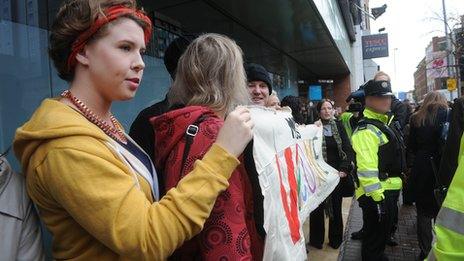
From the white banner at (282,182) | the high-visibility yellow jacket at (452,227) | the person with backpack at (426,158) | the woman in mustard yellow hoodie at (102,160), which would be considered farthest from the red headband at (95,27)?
the person with backpack at (426,158)

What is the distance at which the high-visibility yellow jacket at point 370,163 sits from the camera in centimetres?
390

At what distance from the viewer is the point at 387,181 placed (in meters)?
4.05

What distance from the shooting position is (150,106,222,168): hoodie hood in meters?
1.49

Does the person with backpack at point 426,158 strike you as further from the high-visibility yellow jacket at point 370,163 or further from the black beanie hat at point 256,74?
the black beanie hat at point 256,74

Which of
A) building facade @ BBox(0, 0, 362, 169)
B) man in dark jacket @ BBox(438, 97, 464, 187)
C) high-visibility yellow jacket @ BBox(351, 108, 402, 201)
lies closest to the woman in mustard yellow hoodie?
building facade @ BBox(0, 0, 362, 169)

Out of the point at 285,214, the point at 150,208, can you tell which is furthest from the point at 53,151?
the point at 285,214

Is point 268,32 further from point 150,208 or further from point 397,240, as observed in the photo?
point 150,208

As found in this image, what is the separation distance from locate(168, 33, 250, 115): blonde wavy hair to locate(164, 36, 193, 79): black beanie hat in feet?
2.29

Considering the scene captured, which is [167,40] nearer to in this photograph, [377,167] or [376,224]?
[377,167]

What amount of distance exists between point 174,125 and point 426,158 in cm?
448

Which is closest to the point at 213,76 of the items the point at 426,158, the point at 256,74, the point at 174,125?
the point at 174,125

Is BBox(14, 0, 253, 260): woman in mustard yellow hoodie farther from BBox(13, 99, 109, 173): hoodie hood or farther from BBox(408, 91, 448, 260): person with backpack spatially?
BBox(408, 91, 448, 260): person with backpack

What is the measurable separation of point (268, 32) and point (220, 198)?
773 cm

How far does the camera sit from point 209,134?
4.79ft
